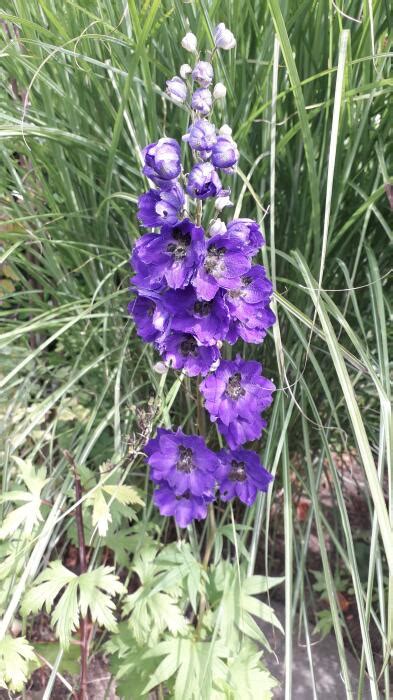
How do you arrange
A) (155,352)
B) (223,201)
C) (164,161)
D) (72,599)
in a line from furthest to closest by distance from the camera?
(155,352)
(72,599)
(223,201)
(164,161)

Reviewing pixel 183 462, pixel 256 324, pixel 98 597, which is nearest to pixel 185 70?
pixel 256 324

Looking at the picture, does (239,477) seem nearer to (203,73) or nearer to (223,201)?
(223,201)

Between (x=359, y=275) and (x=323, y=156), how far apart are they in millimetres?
372

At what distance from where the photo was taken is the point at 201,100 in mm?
981

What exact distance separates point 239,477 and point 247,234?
58cm

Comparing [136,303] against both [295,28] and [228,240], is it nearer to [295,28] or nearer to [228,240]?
[228,240]

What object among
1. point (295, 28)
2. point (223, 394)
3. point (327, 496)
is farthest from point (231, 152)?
point (327, 496)

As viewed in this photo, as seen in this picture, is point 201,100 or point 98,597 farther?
point 98,597

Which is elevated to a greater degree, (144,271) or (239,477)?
(144,271)

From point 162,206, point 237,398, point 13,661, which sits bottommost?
point 13,661

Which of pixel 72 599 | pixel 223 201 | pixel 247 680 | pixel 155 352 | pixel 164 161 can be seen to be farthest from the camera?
pixel 155 352

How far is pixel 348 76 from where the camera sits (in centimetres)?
126

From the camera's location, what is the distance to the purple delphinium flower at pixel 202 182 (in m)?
0.96

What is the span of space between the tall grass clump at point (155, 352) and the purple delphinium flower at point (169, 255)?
Answer: 229 millimetres
